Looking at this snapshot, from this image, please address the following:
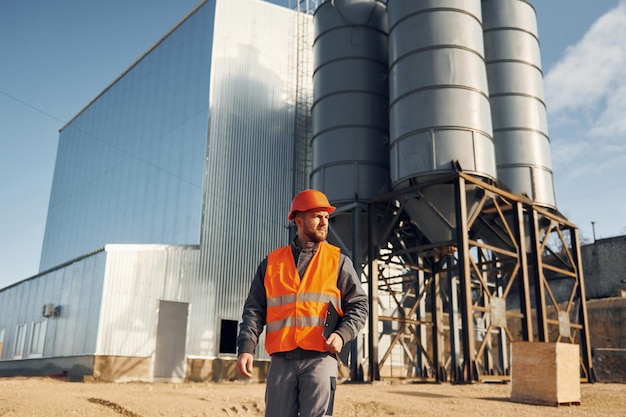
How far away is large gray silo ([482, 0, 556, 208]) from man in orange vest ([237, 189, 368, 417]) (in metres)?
15.2

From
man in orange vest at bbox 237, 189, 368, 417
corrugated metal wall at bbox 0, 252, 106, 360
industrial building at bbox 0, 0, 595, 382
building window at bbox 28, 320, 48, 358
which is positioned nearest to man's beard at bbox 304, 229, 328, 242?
man in orange vest at bbox 237, 189, 368, 417

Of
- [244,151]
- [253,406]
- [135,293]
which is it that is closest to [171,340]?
[135,293]

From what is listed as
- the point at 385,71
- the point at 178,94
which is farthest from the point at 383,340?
the point at 178,94

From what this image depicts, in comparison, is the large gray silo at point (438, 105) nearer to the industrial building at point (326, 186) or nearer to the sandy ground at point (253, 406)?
the industrial building at point (326, 186)

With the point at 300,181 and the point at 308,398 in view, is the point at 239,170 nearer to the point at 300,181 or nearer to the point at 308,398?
the point at 300,181

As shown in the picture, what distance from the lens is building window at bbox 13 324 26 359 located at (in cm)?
2489

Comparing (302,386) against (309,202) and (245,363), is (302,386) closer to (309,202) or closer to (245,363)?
(245,363)

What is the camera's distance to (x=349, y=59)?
19203mm

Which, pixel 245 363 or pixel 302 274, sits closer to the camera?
pixel 245 363

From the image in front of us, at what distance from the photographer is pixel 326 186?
1845 cm

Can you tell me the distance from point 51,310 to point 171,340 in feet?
15.4

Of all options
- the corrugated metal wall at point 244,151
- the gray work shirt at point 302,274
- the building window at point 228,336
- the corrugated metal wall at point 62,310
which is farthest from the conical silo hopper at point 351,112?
the gray work shirt at point 302,274

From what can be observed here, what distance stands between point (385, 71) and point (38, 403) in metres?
15.1

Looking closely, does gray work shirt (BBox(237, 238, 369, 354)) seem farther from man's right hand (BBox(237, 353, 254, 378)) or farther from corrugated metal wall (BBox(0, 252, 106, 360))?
corrugated metal wall (BBox(0, 252, 106, 360))
